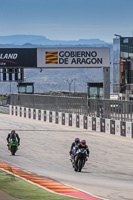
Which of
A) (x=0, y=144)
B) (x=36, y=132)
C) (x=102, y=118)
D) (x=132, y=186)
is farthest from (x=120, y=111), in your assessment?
(x=132, y=186)

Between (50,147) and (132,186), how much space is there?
13024 mm

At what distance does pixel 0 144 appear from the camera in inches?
1155

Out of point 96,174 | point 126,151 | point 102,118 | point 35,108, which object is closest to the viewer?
point 96,174

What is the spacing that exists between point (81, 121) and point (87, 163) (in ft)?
60.9

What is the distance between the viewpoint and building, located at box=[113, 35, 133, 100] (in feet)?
277

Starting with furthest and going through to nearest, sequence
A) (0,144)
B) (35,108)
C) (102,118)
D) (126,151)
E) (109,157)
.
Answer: (35,108) → (102,118) → (0,144) → (126,151) → (109,157)

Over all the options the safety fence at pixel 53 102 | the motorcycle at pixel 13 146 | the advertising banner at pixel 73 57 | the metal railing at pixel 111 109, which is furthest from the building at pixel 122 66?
the motorcycle at pixel 13 146

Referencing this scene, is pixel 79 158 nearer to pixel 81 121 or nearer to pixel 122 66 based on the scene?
pixel 81 121

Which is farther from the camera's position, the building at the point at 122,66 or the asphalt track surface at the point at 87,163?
the building at the point at 122,66

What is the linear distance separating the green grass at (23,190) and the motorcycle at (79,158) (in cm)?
336

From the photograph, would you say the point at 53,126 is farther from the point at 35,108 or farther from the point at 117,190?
the point at 117,190

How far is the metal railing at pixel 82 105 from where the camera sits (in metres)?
34.0

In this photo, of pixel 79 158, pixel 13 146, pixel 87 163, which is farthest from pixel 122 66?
pixel 79 158

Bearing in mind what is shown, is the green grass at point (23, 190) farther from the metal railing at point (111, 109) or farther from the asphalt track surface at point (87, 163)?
the metal railing at point (111, 109)
